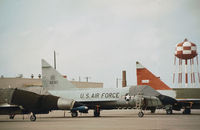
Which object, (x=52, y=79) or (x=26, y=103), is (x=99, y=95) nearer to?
(x=52, y=79)

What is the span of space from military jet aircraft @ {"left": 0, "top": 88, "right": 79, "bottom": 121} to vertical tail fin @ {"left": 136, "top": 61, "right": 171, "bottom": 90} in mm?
10460

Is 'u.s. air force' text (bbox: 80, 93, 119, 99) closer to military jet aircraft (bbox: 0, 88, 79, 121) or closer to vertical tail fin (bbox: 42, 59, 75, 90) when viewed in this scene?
vertical tail fin (bbox: 42, 59, 75, 90)

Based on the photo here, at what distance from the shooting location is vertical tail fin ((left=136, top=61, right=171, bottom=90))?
28500 mm

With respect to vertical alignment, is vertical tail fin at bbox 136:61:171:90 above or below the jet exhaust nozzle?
above

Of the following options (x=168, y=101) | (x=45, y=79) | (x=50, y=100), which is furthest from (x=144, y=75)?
(x=50, y=100)

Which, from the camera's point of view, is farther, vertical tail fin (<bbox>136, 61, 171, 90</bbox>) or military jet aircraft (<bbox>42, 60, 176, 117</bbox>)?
vertical tail fin (<bbox>136, 61, 171, 90</bbox>)

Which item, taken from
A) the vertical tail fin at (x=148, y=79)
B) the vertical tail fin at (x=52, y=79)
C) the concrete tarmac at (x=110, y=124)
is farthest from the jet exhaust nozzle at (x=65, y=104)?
the vertical tail fin at (x=148, y=79)

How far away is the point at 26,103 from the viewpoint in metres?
19.5

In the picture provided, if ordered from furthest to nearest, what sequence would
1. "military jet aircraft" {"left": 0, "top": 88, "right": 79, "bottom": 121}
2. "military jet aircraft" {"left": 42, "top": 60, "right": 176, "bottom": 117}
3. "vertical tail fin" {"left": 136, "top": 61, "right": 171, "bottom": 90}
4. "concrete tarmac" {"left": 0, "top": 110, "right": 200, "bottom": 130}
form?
"vertical tail fin" {"left": 136, "top": 61, "right": 171, "bottom": 90} → "military jet aircraft" {"left": 42, "top": 60, "right": 176, "bottom": 117} → "military jet aircraft" {"left": 0, "top": 88, "right": 79, "bottom": 121} → "concrete tarmac" {"left": 0, "top": 110, "right": 200, "bottom": 130}

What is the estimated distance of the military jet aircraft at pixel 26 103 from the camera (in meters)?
19.5

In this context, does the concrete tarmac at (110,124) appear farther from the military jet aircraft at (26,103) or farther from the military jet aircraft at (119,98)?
the military jet aircraft at (119,98)

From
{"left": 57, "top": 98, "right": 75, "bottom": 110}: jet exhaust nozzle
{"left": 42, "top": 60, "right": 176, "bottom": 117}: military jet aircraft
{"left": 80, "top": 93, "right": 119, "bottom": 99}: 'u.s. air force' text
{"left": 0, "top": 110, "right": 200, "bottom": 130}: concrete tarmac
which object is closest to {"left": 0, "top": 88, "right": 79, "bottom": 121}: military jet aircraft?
{"left": 57, "top": 98, "right": 75, "bottom": 110}: jet exhaust nozzle

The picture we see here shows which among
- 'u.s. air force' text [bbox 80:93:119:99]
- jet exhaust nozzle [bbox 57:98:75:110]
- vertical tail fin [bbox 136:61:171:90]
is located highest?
vertical tail fin [bbox 136:61:171:90]

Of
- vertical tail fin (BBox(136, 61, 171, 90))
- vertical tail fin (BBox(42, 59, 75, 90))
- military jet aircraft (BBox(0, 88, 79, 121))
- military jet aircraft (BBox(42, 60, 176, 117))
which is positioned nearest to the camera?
military jet aircraft (BBox(0, 88, 79, 121))
